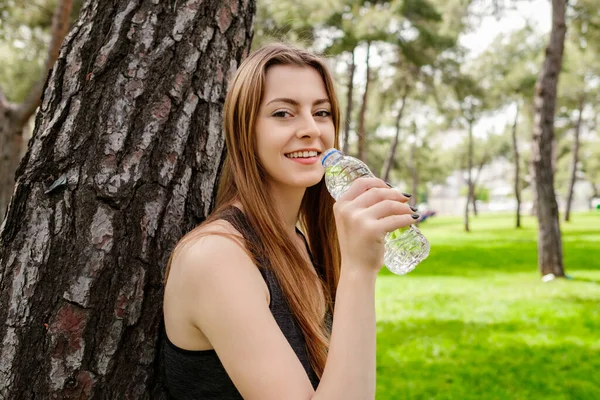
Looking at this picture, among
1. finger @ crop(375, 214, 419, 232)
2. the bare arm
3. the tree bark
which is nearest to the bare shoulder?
the bare arm

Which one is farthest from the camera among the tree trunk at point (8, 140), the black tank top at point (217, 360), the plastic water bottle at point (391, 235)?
the tree trunk at point (8, 140)

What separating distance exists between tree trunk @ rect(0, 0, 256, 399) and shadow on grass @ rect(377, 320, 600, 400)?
363cm

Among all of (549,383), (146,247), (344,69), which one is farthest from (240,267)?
(344,69)

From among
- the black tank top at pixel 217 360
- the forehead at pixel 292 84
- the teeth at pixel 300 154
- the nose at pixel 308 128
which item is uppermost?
the forehead at pixel 292 84

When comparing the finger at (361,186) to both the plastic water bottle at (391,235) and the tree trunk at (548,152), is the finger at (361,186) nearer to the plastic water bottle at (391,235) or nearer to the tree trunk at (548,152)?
the plastic water bottle at (391,235)

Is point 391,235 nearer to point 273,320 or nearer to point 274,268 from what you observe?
point 274,268

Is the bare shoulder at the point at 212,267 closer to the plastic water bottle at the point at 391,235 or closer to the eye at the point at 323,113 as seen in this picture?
the plastic water bottle at the point at 391,235

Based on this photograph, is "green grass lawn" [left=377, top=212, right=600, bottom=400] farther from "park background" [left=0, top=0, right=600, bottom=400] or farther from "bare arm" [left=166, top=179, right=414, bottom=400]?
"bare arm" [left=166, top=179, right=414, bottom=400]

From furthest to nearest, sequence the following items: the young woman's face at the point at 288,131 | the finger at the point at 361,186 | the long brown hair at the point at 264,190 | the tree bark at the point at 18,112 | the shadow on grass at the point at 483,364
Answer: the tree bark at the point at 18,112, the shadow on grass at the point at 483,364, the young woman's face at the point at 288,131, the long brown hair at the point at 264,190, the finger at the point at 361,186

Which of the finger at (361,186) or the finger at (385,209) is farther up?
the finger at (361,186)

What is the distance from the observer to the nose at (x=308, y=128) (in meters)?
1.84

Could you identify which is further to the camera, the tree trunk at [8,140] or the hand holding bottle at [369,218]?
the tree trunk at [8,140]

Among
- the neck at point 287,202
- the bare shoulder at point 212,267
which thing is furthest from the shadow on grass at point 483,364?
the bare shoulder at point 212,267

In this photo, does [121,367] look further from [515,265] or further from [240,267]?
[515,265]
